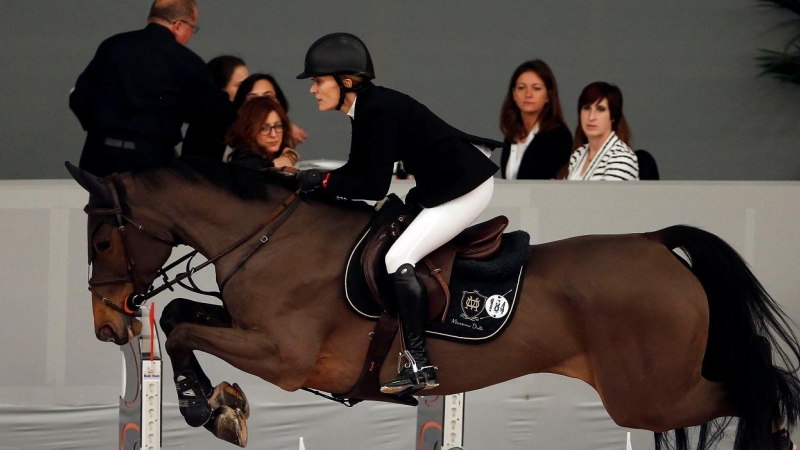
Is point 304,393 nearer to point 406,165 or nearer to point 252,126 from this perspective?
point 252,126

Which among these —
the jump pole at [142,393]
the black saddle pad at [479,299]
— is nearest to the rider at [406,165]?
the black saddle pad at [479,299]

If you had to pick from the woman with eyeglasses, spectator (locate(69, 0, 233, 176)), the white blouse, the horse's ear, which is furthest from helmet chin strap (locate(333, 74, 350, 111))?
the white blouse

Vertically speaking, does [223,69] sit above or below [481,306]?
above

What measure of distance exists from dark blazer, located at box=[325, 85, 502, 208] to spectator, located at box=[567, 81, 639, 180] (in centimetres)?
208

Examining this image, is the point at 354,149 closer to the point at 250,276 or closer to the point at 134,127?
the point at 250,276

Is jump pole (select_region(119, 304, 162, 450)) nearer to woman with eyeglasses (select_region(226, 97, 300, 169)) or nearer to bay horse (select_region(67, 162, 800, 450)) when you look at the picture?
bay horse (select_region(67, 162, 800, 450))

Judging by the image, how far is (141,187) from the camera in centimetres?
570

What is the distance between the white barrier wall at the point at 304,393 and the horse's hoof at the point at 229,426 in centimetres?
184

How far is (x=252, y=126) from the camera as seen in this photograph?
714 cm

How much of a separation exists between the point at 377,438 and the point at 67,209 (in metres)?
2.20

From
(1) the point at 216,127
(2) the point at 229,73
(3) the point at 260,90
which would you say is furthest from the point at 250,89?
(2) the point at 229,73

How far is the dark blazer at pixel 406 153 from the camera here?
5523 mm

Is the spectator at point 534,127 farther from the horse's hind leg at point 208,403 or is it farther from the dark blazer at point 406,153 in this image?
the horse's hind leg at point 208,403

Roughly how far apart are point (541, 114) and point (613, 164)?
609mm
